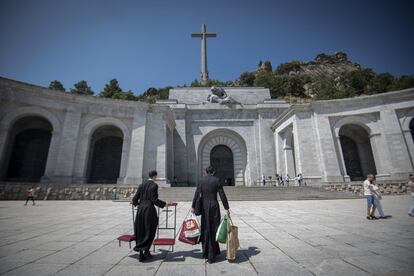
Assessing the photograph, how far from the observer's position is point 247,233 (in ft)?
17.5

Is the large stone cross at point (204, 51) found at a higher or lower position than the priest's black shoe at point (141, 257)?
higher

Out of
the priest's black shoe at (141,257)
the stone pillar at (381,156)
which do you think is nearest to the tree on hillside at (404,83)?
the stone pillar at (381,156)

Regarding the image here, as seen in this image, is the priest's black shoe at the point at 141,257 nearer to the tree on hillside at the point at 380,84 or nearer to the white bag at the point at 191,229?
the white bag at the point at 191,229

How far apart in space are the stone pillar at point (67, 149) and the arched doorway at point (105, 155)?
10.8ft

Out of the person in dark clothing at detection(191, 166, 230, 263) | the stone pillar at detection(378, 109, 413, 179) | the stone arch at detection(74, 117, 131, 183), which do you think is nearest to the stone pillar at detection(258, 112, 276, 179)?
the stone pillar at detection(378, 109, 413, 179)

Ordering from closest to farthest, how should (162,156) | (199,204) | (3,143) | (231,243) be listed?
(231,243) → (199,204) → (3,143) → (162,156)

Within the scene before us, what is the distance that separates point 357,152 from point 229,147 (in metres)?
13.4

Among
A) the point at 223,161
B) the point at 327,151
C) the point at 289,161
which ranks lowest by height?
the point at 289,161

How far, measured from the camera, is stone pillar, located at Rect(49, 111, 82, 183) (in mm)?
16203

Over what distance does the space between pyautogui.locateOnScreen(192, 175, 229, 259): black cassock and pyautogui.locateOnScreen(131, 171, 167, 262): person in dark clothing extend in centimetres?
80

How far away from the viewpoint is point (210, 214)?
3.83m

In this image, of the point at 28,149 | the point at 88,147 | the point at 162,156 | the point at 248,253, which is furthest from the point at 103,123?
the point at 248,253

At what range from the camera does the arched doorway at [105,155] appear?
829 inches

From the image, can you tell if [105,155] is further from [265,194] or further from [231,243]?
[231,243]
